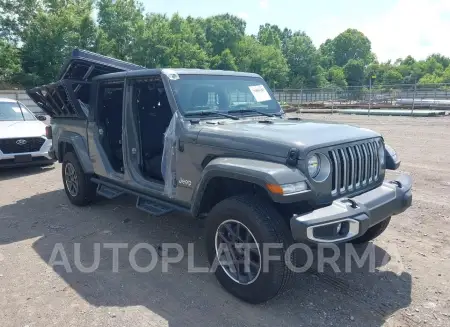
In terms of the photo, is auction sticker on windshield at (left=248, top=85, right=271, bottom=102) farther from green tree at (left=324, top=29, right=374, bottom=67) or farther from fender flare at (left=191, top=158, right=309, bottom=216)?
green tree at (left=324, top=29, right=374, bottom=67)

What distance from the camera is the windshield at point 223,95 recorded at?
4.14m

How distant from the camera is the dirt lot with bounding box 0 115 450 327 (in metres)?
3.08

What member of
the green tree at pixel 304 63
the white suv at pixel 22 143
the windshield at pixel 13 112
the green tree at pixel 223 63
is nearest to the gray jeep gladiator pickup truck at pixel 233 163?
the white suv at pixel 22 143

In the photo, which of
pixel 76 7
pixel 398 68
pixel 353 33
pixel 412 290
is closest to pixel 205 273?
pixel 412 290

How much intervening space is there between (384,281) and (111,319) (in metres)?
2.48

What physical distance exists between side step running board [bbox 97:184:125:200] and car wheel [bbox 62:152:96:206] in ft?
0.85

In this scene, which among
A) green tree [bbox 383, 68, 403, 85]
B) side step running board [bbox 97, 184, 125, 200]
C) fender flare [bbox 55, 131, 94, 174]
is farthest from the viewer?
green tree [bbox 383, 68, 403, 85]

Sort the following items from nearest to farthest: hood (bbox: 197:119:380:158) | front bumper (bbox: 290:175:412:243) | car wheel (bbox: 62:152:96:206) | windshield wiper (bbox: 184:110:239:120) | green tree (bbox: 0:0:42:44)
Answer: front bumper (bbox: 290:175:412:243) → hood (bbox: 197:119:380:158) → windshield wiper (bbox: 184:110:239:120) → car wheel (bbox: 62:152:96:206) → green tree (bbox: 0:0:42:44)

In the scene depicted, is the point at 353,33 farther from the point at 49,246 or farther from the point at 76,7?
the point at 49,246

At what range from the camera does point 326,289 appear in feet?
11.4

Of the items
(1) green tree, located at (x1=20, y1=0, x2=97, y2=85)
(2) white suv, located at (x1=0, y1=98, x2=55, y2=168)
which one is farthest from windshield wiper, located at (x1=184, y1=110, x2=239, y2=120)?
(1) green tree, located at (x1=20, y1=0, x2=97, y2=85)

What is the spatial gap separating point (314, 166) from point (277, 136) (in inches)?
16.4

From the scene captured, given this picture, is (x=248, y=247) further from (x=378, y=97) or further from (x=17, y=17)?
(x=17, y=17)

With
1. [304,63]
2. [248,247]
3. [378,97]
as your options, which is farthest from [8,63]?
[304,63]
